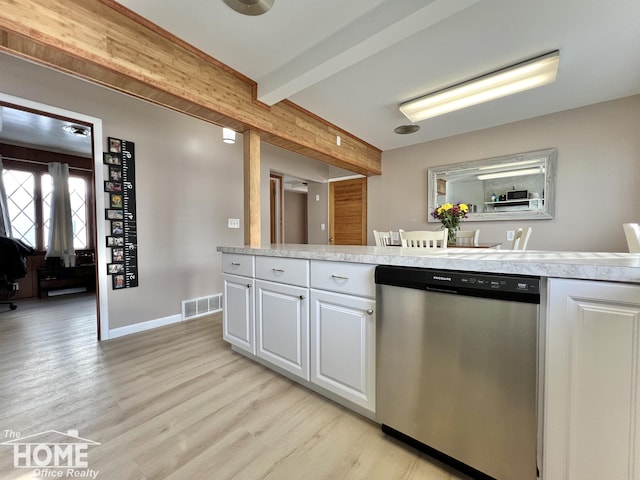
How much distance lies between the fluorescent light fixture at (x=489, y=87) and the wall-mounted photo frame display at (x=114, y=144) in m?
2.93

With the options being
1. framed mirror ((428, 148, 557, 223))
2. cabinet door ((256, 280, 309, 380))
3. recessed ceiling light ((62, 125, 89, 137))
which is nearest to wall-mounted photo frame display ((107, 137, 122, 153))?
recessed ceiling light ((62, 125, 89, 137))

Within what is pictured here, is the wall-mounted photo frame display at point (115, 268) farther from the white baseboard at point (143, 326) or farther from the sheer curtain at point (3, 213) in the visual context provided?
the sheer curtain at point (3, 213)

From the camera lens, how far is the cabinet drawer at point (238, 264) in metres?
2.05

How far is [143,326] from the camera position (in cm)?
287

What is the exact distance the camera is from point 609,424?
0.84m

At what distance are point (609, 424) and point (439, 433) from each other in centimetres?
56

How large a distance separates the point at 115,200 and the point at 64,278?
330 cm

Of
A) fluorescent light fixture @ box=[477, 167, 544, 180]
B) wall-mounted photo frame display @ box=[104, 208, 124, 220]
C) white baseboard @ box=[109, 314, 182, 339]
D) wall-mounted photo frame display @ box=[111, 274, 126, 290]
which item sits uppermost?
fluorescent light fixture @ box=[477, 167, 544, 180]

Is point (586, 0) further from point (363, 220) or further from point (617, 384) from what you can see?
point (363, 220)

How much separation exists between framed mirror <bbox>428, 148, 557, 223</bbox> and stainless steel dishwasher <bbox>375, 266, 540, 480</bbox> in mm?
3000

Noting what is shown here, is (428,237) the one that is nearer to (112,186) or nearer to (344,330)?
(344,330)

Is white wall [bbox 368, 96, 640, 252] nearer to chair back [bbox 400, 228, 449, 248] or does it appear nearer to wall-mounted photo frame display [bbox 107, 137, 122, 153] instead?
chair back [bbox 400, 228, 449, 248]

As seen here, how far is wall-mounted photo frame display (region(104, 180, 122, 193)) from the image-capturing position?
8.52 feet

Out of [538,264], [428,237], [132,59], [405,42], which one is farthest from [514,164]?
[132,59]
